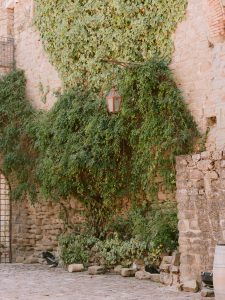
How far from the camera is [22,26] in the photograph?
1419cm

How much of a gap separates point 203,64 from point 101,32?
252cm

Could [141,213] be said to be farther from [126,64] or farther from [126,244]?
[126,64]

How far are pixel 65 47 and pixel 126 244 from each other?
4.55 metres

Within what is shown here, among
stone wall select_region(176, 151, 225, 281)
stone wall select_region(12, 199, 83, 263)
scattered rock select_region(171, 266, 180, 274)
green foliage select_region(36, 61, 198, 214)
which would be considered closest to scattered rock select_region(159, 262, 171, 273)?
scattered rock select_region(171, 266, 180, 274)

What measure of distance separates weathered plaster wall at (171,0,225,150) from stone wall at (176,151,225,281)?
114cm

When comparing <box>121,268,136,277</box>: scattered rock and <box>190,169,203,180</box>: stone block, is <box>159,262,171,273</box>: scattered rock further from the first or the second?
<box>190,169,203,180</box>: stone block

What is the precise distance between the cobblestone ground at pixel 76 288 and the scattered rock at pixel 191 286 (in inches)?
6.4

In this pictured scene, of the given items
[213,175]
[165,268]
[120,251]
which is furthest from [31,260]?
[213,175]

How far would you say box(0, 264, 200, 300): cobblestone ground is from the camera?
755 cm

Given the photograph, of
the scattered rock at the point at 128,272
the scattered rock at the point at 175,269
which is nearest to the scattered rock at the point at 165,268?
the scattered rock at the point at 175,269

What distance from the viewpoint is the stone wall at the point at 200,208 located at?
780 cm

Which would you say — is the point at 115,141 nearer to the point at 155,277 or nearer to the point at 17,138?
the point at 155,277

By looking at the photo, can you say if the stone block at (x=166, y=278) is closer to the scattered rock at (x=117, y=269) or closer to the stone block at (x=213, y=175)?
the scattered rock at (x=117, y=269)

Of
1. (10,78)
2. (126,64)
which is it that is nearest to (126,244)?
(126,64)
